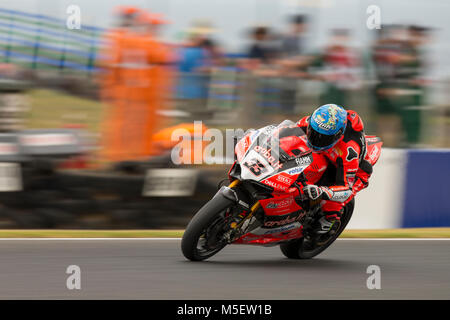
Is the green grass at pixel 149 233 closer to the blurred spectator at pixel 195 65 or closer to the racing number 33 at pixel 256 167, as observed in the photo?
the blurred spectator at pixel 195 65

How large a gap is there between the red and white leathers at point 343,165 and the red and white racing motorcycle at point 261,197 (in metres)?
0.11

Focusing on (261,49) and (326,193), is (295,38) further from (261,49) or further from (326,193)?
(326,193)

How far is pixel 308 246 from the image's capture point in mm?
6965

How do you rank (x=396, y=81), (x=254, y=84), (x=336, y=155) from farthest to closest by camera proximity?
(x=254, y=84), (x=396, y=81), (x=336, y=155)

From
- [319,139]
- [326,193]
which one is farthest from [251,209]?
[319,139]

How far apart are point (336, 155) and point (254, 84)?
3.33m

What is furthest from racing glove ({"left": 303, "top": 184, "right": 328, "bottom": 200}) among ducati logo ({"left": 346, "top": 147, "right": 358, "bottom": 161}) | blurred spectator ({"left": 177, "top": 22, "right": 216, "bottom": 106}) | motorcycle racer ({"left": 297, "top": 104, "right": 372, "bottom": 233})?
blurred spectator ({"left": 177, "top": 22, "right": 216, "bottom": 106})

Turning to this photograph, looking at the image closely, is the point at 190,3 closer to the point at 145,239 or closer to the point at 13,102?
the point at 13,102

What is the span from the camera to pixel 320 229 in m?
6.68

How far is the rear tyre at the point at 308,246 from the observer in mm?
6902

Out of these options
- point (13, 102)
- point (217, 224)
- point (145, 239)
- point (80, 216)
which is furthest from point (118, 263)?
point (13, 102)

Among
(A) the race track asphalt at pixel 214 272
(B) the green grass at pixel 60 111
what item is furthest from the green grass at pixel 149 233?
(B) the green grass at pixel 60 111

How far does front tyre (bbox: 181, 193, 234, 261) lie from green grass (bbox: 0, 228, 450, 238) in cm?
197

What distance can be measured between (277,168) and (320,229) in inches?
36.9
